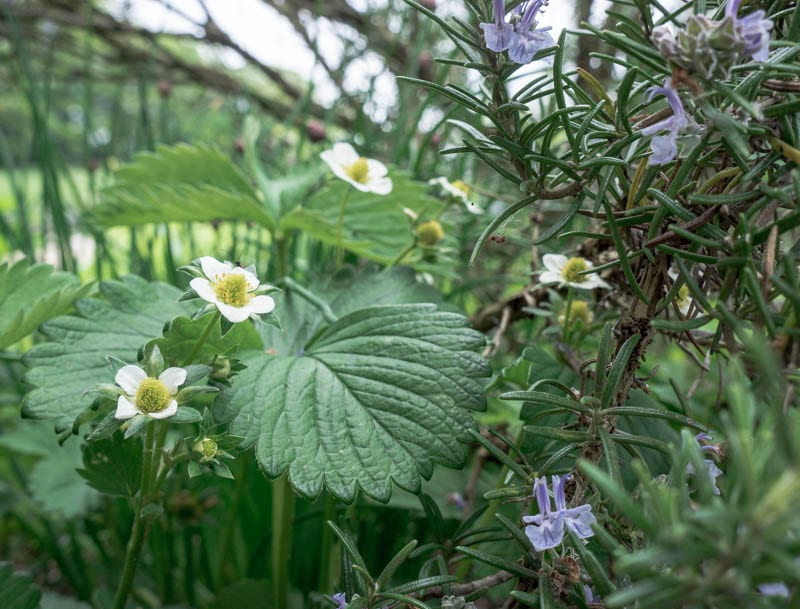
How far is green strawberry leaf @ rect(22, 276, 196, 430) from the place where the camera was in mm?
526

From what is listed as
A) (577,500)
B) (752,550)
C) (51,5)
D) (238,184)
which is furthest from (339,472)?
(51,5)

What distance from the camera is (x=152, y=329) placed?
1.98ft

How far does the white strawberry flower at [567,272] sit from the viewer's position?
55cm

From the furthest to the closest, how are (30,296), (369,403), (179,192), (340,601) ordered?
(179,192) → (30,296) → (369,403) → (340,601)

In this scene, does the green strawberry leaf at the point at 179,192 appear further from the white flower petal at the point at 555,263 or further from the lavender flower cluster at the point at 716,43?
the lavender flower cluster at the point at 716,43

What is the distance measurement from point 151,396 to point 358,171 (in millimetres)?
357

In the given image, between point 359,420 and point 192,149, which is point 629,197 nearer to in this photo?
point 359,420

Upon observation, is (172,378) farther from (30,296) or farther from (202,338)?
(30,296)

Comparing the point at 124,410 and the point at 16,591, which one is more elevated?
the point at 124,410

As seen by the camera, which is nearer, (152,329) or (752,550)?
(752,550)

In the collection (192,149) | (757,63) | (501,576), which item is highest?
(757,63)

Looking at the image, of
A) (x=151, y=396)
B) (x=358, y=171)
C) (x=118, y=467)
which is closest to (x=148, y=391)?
(x=151, y=396)

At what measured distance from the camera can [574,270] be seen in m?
0.56

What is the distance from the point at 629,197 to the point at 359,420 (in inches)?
9.9
